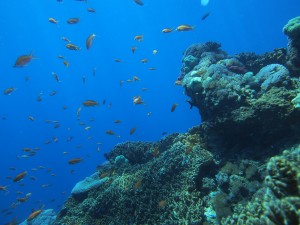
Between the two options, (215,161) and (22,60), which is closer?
(215,161)

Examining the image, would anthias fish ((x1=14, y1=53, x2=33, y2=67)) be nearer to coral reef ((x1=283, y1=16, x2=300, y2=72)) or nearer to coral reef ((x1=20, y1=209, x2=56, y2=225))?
coral reef ((x1=283, y1=16, x2=300, y2=72))

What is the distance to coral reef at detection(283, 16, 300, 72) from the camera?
9.80m

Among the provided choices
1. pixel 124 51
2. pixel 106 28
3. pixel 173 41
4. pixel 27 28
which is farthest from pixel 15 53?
pixel 173 41

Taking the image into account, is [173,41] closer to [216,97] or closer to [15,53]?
[15,53]

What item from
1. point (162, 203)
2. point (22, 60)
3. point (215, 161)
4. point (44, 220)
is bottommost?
point (162, 203)

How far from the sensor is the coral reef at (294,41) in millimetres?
9805

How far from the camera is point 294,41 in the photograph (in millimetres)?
10039

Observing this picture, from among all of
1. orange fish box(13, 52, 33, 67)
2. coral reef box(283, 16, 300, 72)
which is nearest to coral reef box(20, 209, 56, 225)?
orange fish box(13, 52, 33, 67)

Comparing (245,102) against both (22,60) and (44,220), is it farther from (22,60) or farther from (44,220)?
(44,220)

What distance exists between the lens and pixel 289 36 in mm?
10203

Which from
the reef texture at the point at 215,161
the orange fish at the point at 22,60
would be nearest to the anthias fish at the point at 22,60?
the orange fish at the point at 22,60

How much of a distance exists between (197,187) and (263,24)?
143809mm

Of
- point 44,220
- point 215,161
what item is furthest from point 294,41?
point 44,220

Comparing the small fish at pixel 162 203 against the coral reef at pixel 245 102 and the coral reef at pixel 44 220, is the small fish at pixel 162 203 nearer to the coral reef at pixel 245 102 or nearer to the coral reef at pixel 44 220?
the coral reef at pixel 245 102
